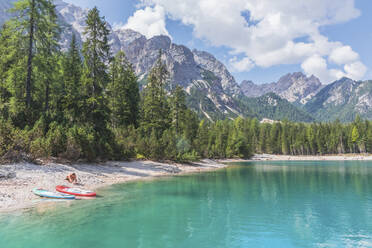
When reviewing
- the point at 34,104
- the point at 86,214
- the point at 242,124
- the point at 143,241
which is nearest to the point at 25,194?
the point at 86,214

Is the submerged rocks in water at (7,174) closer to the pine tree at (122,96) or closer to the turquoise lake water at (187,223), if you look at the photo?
the turquoise lake water at (187,223)

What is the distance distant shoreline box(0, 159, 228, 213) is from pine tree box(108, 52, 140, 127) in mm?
15528

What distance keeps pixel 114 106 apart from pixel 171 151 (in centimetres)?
1409

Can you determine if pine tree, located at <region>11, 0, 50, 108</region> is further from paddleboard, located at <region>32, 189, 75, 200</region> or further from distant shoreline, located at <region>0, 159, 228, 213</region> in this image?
paddleboard, located at <region>32, 189, 75, 200</region>

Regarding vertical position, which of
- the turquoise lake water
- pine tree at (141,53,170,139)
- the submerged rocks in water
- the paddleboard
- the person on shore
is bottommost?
the turquoise lake water

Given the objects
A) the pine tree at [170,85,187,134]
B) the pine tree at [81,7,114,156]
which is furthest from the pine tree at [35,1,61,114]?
the pine tree at [170,85,187,134]

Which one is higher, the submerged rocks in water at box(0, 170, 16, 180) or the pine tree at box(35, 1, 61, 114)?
the pine tree at box(35, 1, 61, 114)

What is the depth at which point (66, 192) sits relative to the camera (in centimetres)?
1934

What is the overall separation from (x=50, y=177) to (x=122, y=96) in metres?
31.1

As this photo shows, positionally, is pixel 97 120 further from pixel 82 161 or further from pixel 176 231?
pixel 176 231

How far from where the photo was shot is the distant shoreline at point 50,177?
16.7 meters

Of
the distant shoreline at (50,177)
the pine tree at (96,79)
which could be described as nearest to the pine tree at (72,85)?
the pine tree at (96,79)

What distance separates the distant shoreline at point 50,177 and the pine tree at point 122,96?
15.5 metres

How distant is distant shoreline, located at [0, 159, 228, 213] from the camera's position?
1672cm
